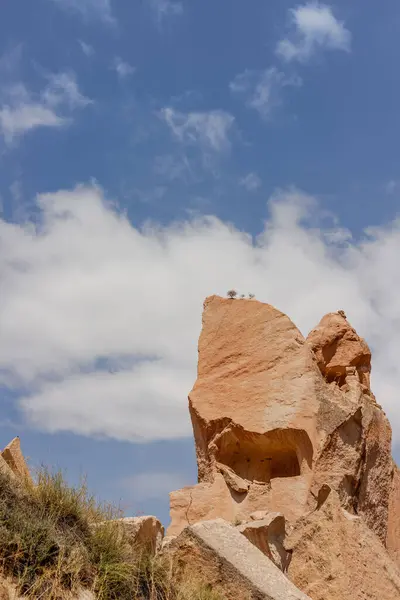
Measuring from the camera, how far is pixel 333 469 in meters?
10.7

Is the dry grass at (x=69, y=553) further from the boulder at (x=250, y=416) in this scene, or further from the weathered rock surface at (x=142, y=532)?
the boulder at (x=250, y=416)

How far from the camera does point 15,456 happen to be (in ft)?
30.9

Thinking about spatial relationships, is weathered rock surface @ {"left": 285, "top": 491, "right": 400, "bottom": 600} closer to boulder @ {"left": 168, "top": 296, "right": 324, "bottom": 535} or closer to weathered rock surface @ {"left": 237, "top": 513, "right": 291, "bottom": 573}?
weathered rock surface @ {"left": 237, "top": 513, "right": 291, "bottom": 573}

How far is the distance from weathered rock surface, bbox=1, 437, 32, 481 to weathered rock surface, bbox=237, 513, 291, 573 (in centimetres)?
260

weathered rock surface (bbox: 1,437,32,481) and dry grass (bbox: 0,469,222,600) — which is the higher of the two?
weathered rock surface (bbox: 1,437,32,481)

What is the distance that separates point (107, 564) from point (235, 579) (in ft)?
4.00

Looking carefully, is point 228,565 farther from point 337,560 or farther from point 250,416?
point 250,416

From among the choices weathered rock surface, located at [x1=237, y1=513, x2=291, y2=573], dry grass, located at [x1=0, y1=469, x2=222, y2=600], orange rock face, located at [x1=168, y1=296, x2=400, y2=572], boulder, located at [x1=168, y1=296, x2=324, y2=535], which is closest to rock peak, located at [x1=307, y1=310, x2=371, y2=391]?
orange rock face, located at [x1=168, y1=296, x2=400, y2=572]

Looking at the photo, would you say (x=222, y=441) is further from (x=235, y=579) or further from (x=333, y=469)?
(x=235, y=579)

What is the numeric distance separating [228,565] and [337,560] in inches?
66.6

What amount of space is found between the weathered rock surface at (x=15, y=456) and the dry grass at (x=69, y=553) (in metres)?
1.77

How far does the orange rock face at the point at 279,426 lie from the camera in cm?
1077

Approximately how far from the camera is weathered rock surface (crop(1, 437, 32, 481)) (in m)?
9.09

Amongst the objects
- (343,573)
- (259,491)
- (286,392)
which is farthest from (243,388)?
(343,573)
